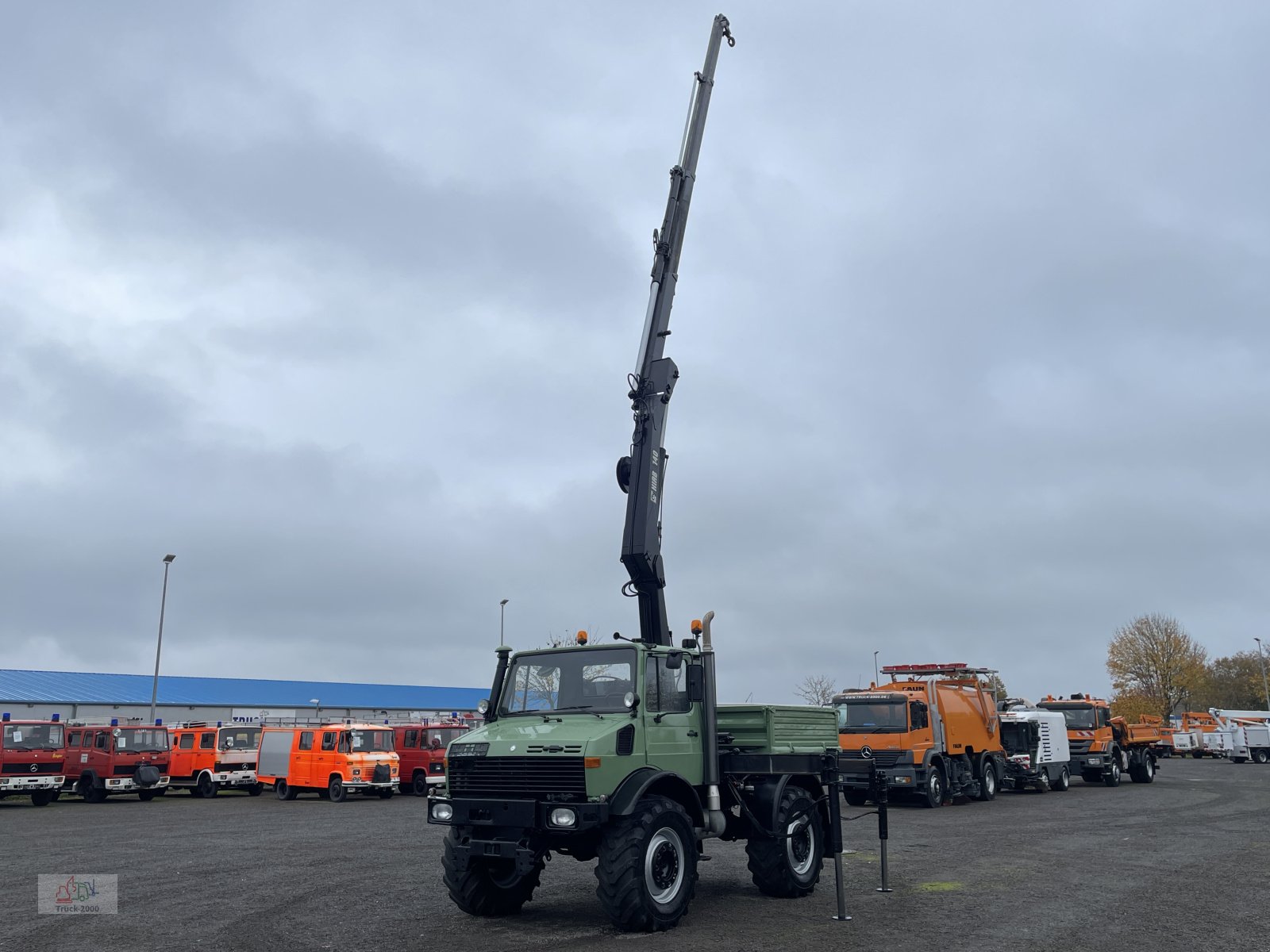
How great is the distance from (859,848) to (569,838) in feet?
25.8

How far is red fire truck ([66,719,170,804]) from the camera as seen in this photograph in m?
30.1

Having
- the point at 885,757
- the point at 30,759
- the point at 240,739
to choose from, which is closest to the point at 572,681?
the point at 885,757

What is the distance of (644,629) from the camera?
1322 cm

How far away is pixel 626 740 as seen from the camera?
9.79m

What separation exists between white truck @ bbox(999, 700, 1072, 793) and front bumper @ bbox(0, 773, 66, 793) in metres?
25.2

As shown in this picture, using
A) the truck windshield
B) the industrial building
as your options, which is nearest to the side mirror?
the truck windshield

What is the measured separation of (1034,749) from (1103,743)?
5.63m

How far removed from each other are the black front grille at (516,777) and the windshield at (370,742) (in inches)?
797

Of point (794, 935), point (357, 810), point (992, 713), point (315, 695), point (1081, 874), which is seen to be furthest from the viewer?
point (315, 695)

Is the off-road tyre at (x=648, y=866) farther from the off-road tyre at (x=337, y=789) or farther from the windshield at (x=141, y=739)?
the windshield at (x=141, y=739)

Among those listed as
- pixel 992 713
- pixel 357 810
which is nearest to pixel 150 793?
pixel 357 810

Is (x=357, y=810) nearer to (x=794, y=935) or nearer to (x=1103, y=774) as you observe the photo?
(x=794, y=935)

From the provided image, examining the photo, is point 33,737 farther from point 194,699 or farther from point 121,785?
point 194,699

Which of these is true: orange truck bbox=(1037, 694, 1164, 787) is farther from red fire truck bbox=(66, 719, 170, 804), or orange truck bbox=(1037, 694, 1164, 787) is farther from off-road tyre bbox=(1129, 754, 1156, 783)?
red fire truck bbox=(66, 719, 170, 804)
